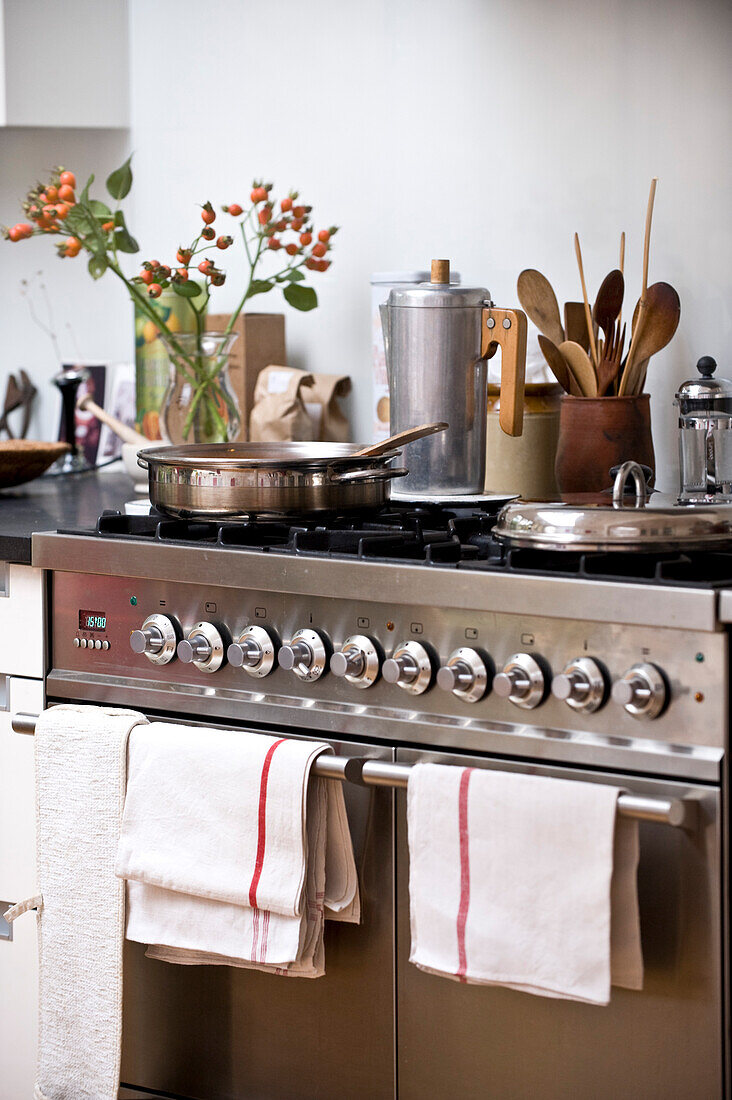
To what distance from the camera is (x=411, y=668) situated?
142 centimetres

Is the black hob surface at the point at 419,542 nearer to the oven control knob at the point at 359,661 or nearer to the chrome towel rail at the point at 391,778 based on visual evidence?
the oven control knob at the point at 359,661

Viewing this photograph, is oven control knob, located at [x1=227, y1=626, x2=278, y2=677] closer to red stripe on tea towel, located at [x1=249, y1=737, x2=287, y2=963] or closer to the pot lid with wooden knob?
red stripe on tea towel, located at [x1=249, y1=737, x2=287, y2=963]

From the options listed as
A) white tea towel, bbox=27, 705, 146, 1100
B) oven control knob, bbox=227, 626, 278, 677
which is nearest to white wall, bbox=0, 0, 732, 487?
oven control knob, bbox=227, 626, 278, 677

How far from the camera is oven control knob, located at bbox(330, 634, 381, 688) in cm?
146

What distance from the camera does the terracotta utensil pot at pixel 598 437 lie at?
1.80m

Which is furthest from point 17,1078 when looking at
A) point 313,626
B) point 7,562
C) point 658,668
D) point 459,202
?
point 459,202

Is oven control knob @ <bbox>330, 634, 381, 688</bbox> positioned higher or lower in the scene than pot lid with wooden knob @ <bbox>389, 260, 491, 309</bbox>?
lower

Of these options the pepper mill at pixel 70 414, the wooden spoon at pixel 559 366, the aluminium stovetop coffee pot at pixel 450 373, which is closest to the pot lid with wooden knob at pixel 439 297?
the aluminium stovetop coffee pot at pixel 450 373

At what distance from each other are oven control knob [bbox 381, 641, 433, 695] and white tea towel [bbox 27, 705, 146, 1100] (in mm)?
323

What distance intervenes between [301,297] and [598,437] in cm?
67

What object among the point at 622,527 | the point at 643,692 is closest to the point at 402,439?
the point at 622,527

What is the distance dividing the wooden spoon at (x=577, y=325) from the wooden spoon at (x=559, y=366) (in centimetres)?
9

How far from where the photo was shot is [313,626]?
1512 millimetres

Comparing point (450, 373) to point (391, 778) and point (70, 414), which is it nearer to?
point (391, 778)
